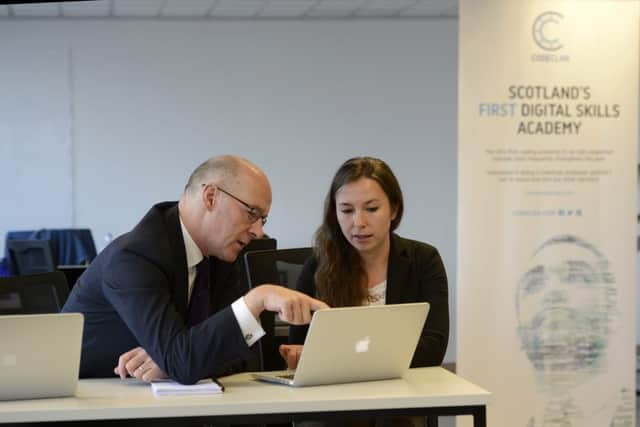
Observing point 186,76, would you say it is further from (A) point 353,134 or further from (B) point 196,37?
(A) point 353,134

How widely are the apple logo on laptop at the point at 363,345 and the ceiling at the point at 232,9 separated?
6.69 metres

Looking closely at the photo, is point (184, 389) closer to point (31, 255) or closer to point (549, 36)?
point (549, 36)

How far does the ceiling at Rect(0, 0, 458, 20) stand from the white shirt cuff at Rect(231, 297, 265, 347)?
262 inches

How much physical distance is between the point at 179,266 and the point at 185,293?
0.09 metres

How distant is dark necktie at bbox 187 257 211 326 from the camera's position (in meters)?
3.10

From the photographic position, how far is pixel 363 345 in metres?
2.77

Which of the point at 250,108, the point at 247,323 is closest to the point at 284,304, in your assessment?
the point at 247,323

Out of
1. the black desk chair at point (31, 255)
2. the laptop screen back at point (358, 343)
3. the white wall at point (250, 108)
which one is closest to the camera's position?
the laptop screen back at point (358, 343)

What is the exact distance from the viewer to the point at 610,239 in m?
4.56

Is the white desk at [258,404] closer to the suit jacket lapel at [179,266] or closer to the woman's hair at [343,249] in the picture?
the suit jacket lapel at [179,266]

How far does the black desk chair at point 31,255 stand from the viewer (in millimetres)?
7523

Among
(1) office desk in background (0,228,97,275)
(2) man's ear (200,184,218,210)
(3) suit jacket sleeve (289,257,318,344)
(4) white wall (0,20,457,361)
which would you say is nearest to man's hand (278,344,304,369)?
(3) suit jacket sleeve (289,257,318,344)

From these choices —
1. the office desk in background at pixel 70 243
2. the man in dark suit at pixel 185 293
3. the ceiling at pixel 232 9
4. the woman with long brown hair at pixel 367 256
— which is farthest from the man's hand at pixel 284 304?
the ceiling at pixel 232 9

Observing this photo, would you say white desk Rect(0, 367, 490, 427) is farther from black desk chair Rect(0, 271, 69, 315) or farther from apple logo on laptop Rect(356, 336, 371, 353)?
black desk chair Rect(0, 271, 69, 315)
